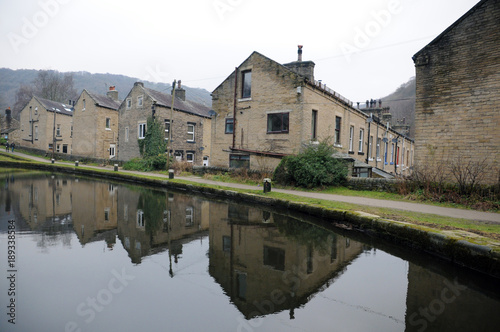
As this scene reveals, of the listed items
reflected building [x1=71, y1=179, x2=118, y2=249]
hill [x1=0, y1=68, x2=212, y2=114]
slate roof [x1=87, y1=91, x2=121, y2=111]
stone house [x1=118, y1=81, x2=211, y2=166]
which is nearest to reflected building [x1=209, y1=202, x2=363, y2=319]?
reflected building [x1=71, y1=179, x2=118, y2=249]

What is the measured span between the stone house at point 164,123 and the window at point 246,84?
1145 cm

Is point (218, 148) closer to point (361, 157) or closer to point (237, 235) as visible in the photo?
point (361, 157)

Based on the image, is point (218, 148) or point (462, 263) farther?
point (218, 148)

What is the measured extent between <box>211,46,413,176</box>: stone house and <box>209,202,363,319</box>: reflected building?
10.3 m

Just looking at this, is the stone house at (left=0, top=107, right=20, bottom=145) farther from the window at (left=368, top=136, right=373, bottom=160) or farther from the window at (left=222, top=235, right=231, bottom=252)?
the window at (left=222, top=235, right=231, bottom=252)

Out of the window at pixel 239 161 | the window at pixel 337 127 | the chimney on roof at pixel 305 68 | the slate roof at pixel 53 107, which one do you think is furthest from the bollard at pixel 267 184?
the slate roof at pixel 53 107

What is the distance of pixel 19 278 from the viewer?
14.6 ft

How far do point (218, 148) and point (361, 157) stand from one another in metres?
12.6

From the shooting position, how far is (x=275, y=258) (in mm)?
5559

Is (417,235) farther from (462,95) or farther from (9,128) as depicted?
(9,128)

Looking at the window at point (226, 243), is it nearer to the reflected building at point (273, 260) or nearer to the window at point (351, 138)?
the reflected building at point (273, 260)

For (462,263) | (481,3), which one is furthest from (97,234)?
(481,3)

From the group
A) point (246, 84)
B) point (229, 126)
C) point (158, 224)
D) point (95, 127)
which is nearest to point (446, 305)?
point (158, 224)

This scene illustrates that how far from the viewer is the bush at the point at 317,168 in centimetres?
1442
